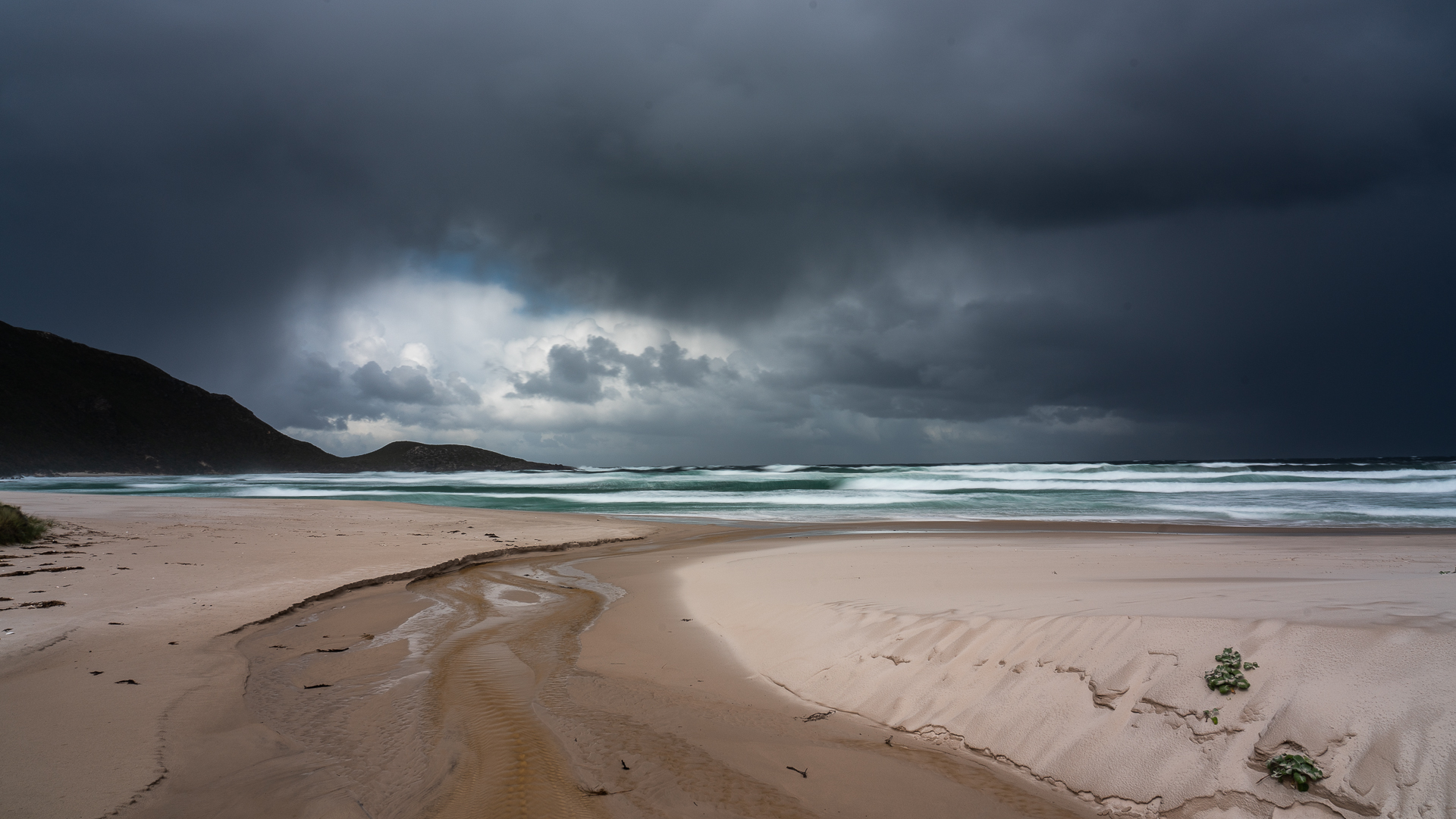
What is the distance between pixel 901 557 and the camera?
10.4 m

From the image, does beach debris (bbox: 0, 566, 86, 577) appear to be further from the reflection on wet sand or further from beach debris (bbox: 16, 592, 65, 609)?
the reflection on wet sand

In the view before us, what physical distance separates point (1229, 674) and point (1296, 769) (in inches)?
22.4

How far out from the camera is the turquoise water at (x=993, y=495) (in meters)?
22.6

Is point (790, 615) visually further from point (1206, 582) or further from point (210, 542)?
point (210, 542)

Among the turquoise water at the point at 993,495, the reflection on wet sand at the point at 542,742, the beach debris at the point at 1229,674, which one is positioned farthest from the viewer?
the turquoise water at the point at 993,495

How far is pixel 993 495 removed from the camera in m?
32.6

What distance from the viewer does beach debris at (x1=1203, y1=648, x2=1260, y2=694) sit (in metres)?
3.11

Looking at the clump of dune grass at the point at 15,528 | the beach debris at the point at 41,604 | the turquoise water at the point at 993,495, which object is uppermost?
the clump of dune grass at the point at 15,528

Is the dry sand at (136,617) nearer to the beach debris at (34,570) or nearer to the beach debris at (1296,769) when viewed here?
the beach debris at (34,570)

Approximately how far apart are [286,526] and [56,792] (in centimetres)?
1505

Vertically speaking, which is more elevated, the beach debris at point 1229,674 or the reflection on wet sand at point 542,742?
the beach debris at point 1229,674

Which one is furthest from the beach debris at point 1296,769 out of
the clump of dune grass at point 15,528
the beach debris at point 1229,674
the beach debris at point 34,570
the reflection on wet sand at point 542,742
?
the clump of dune grass at point 15,528

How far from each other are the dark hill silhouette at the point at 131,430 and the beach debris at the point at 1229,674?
3303 inches

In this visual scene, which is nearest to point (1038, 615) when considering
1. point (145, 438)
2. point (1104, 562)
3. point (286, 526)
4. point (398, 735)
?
point (398, 735)
